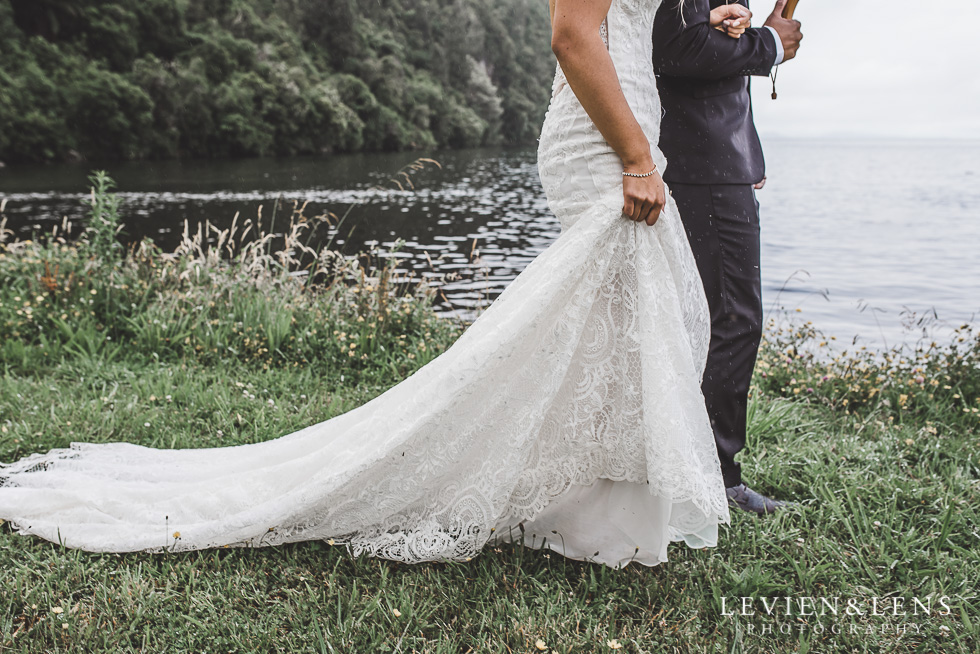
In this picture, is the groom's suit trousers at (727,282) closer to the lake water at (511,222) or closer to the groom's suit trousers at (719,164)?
the groom's suit trousers at (719,164)

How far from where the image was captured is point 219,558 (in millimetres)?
2346

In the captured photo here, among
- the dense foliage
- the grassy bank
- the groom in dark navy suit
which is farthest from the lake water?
the dense foliage

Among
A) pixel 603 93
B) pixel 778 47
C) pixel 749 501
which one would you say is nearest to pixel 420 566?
pixel 749 501

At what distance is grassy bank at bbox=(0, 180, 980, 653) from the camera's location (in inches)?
80.4

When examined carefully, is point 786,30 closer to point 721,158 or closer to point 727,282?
point 721,158

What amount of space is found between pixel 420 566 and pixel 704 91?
1946mm

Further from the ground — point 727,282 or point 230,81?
point 230,81

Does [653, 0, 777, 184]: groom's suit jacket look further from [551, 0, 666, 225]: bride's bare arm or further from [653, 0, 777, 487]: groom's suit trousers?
[551, 0, 666, 225]: bride's bare arm

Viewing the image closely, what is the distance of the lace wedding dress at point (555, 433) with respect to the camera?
6.88 ft

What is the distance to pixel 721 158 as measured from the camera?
94.3 inches

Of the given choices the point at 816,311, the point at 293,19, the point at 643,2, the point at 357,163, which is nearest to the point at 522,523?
the point at 643,2

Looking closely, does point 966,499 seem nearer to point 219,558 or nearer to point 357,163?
point 219,558

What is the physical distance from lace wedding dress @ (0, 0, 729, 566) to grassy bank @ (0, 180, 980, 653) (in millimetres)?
107

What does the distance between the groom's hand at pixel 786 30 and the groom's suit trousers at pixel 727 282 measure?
0.53 metres
